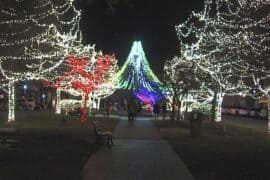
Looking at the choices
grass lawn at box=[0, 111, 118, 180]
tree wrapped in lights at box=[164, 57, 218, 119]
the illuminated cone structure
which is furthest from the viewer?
the illuminated cone structure

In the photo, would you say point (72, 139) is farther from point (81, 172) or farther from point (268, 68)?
point (268, 68)

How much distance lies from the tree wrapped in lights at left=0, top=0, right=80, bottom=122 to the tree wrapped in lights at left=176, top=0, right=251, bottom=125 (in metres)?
9.03

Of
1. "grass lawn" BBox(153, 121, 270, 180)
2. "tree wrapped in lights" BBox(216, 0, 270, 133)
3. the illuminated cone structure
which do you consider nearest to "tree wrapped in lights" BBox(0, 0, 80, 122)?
"grass lawn" BBox(153, 121, 270, 180)

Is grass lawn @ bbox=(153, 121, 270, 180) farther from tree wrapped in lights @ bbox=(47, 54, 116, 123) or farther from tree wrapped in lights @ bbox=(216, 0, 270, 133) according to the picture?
tree wrapped in lights @ bbox=(47, 54, 116, 123)

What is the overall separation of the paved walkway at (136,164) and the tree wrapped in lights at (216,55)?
1668 centimetres

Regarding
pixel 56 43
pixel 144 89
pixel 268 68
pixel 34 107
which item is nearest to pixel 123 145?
pixel 268 68

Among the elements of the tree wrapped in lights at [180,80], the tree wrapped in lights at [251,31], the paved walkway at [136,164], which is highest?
the tree wrapped in lights at [251,31]

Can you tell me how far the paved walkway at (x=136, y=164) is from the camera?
1530cm

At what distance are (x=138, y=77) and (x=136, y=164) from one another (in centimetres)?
6269

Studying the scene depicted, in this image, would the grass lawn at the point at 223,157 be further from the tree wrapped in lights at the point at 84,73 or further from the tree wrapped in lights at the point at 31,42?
the tree wrapped in lights at the point at 84,73

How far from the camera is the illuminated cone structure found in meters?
79.0

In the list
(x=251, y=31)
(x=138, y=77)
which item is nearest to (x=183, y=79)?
(x=251, y=31)

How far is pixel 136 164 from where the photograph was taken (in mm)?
17781

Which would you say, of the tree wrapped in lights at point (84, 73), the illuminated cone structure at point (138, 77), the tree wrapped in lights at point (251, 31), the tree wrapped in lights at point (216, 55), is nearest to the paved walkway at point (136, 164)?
the tree wrapped in lights at point (251, 31)
